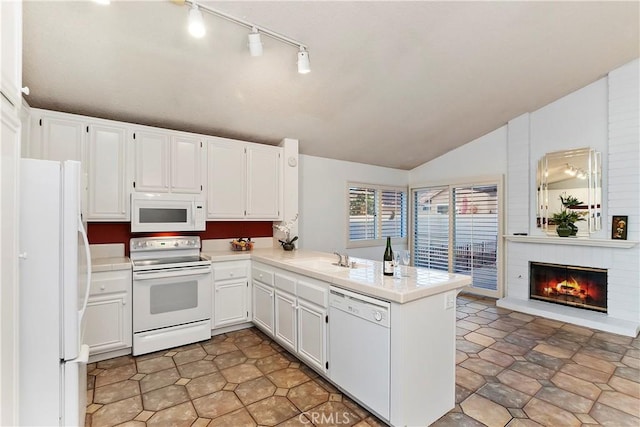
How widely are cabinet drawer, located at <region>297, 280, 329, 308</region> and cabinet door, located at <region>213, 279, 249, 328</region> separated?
1.14 meters

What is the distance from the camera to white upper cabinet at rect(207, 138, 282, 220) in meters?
3.71

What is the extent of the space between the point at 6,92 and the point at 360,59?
8.39 feet

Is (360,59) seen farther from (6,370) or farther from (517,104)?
(6,370)

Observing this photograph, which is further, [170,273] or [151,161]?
[151,161]

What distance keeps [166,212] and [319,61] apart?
2.27 meters

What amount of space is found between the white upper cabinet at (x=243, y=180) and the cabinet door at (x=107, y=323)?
4.21ft

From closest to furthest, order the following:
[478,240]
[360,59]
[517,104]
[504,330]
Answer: [360,59] → [504,330] → [517,104] → [478,240]

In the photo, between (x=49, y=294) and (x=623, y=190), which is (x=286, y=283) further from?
(x=623, y=190)

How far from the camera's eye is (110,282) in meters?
2.88

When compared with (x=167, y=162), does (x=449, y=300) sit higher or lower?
lower

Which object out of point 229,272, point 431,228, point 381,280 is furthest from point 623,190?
point 229,272

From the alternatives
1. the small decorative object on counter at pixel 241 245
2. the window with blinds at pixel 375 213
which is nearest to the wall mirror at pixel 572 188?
the window with blinds at pixel 375 213

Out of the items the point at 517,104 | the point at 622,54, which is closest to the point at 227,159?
the point at 517,104

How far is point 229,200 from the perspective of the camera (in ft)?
12.5
